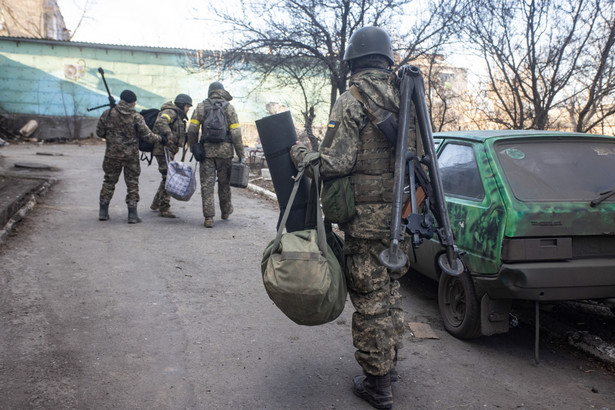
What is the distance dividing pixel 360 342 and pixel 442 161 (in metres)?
2.30

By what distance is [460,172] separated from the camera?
4395 mm

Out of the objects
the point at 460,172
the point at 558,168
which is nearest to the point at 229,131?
the point at 460,172

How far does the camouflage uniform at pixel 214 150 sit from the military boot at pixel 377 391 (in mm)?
5003

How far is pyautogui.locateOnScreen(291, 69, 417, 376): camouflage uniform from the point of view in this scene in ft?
9.91

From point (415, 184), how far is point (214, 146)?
16.5 ft

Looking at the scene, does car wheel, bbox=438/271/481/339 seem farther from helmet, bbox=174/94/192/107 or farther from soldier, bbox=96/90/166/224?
helmet, bbox=174/94/192/107

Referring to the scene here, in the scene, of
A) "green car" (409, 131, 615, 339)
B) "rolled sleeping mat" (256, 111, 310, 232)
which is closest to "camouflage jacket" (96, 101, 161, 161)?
"rolled sleeping mat" (256, 111, 310, 232)

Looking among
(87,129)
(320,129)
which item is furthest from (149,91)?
(320,129)

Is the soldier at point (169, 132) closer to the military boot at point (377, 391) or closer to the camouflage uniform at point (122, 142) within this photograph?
the camouflage uniform at point (122, 142)

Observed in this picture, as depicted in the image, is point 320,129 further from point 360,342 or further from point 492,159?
point 360,342

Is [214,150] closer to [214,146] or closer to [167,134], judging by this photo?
[214,146]

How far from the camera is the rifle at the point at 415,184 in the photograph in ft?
9.20

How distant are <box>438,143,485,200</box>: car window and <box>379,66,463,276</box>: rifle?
1.09m

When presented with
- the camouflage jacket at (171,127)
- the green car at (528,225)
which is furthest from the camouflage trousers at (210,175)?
the green car at (528,225)
